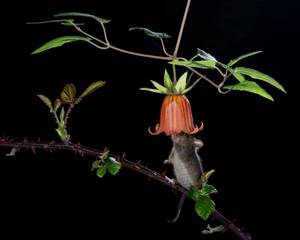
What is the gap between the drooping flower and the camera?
2.13ft

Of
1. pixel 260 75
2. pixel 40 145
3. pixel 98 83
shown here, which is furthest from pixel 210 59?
pixel 40 145

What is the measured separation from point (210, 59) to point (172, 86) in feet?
0.32

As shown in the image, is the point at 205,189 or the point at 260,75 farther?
the point at 205,189

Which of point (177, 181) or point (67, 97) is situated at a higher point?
point (67, 97)

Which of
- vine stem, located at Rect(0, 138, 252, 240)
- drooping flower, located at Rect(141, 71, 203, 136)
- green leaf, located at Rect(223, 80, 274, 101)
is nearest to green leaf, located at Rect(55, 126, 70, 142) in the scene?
vine stem, located at Rect(0, 138, 252, 240)

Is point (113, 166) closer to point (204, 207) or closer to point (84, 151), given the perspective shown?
point (84, 151)

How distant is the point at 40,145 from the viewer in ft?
2.25

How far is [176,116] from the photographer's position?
0.65m

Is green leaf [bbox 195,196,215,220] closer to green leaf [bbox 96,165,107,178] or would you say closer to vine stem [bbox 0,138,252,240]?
vine stem [bbox 0,138,252,240]

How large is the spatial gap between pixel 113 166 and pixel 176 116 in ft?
0.43

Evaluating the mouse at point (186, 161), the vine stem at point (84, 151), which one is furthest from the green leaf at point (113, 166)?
the mouse at point (186, 161)

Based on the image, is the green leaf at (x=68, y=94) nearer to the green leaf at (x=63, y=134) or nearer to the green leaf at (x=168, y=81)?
the green leaf at (x=63, y=134)

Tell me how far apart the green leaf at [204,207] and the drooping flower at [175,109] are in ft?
0.37

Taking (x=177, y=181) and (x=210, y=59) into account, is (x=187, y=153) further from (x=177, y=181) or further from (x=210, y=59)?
(x=210, y=59)
